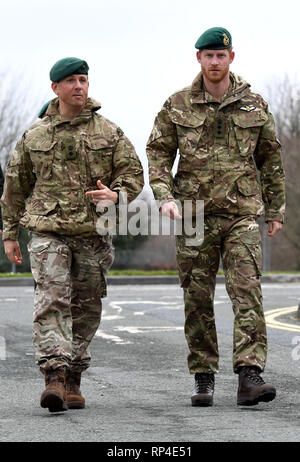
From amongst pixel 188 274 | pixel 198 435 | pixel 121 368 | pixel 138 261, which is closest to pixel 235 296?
pixel 188 274

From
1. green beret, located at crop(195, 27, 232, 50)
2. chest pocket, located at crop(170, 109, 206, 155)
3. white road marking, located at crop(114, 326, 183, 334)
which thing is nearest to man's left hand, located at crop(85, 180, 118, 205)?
chest pocket, located at crop(170, 109, 206, 155)

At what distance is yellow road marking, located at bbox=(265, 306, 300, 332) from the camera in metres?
12.1

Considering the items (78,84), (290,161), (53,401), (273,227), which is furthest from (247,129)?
(290,161)

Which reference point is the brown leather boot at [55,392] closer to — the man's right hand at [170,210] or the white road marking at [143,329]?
the man's right hand at [170,210]

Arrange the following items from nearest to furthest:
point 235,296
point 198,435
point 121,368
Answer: point 198,435, point 235,296, point 121,368

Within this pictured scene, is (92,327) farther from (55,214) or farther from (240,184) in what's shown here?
(240,184)

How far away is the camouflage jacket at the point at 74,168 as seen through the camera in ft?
21.2

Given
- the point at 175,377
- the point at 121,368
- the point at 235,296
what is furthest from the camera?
the point at 121,368

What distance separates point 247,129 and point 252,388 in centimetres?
146

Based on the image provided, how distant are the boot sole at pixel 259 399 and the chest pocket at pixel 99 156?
4.71ft

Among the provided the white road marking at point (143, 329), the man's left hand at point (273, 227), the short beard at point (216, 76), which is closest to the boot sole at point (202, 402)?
the man's left hand at point (273, 227)

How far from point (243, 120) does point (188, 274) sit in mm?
926

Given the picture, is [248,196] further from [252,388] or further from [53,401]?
[53,401]

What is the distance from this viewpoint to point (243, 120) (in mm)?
6590
